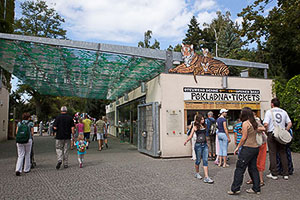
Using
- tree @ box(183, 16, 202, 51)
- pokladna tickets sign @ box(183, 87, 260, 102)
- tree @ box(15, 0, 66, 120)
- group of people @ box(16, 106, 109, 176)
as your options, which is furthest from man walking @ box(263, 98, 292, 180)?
tree @ box(183, 16, 202, 51)

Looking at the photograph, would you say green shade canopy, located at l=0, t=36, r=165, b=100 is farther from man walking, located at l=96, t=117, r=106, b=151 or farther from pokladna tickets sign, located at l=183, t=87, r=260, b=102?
man walking, located at l=96, t=117, r=106, b=151

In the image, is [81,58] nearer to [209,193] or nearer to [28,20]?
[209,193]

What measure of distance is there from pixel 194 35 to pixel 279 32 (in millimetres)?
32163

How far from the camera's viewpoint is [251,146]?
187 inches

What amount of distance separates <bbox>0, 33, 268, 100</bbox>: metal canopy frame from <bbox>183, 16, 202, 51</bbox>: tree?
3136 centimetres

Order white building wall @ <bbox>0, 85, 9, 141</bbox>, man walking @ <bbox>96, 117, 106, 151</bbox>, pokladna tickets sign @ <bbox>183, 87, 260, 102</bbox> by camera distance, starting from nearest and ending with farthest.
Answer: pokladna tickets sign @ <bbox>183, 87, 260, 102</bbox>, man walking @ <bbox>96, 117, 106, 151</bbox>, white building wall @ <bbox>0, 85, 9, 141</bbox>

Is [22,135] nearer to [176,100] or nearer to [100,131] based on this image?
[100,131]

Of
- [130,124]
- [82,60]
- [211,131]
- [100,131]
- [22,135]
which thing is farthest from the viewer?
[130,124]

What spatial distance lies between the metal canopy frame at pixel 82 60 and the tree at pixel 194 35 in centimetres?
3136

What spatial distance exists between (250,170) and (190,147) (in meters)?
5.35

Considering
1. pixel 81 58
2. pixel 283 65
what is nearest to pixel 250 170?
pixel 81 58

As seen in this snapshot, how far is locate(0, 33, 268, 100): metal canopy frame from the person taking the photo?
32.7ft

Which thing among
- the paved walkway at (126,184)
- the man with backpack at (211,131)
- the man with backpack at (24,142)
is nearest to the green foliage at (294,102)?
the paved walkway at (126,184)

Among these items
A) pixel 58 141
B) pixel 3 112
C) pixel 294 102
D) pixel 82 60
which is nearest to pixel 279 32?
pixel 294 102
